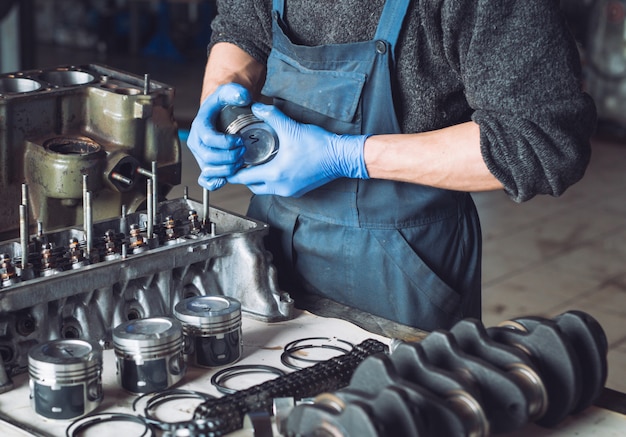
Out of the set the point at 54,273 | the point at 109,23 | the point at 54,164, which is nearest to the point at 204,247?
the point at 54,273

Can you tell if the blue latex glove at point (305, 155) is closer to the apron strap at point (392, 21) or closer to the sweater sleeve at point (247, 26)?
the apron strap at point (392, 21)

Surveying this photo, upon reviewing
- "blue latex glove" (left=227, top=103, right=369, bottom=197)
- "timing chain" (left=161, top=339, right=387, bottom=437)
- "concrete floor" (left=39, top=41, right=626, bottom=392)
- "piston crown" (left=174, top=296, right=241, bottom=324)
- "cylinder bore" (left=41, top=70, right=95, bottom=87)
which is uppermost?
"cylinder bore" (left=41, top=70, right=95, bottom=87)

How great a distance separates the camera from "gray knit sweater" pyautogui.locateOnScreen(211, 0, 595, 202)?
4.82 ft

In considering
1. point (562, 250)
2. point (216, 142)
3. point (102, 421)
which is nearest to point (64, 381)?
point (102, 421)

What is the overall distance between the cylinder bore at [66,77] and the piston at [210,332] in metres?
0.71

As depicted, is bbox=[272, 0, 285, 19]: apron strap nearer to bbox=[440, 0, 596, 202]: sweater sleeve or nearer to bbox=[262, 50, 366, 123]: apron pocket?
bbox=[262, 50, 366, 123]: apron pocket

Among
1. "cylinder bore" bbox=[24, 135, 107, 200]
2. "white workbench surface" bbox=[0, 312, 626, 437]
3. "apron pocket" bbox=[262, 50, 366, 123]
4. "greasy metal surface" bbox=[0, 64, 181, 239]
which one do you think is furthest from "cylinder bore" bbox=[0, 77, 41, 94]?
"white workbench surface" bbox=[0, 312, 626, 437]

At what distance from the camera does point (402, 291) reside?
68.5 inches

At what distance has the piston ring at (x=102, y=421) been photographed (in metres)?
1.21

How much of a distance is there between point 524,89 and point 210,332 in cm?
62

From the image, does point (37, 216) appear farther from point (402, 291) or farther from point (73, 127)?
point (402, 291)

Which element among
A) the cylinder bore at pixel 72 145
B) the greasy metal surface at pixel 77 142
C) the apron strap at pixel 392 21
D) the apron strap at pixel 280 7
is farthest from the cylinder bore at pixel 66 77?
the apron strap at pixel 392 21

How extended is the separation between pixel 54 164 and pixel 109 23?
22.6 ft

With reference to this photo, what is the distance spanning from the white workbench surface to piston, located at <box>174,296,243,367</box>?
0.02 meters
